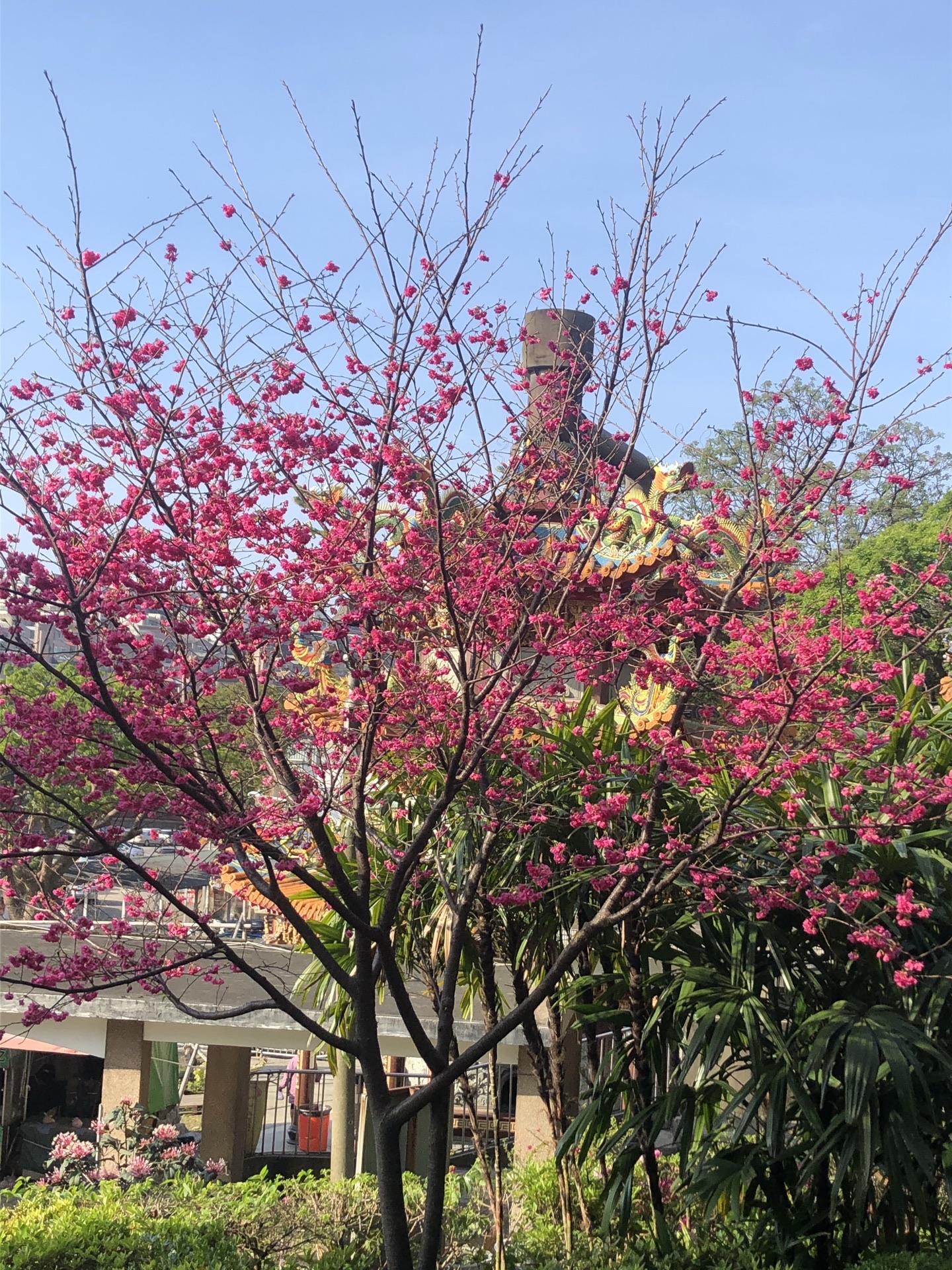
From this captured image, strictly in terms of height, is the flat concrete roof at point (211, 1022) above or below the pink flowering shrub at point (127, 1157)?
above

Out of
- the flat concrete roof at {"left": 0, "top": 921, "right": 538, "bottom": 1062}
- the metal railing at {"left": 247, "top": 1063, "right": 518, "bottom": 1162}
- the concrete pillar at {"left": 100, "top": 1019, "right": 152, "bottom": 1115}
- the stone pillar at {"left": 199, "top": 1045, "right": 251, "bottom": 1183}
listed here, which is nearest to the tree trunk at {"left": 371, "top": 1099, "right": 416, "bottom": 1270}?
the flat concrete roof at {"left": 0, "top": 921, "right": 538, "bottom": 1062}

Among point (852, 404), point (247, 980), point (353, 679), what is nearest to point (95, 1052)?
point (247, 980)

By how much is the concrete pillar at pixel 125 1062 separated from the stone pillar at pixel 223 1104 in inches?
53.1

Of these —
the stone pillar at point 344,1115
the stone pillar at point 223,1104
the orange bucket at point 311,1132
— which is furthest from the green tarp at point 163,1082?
the stone pillar at point 344,1115

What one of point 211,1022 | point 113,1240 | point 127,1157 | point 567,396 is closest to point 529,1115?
point 211,1022

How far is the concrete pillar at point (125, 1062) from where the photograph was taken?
943 centimetres

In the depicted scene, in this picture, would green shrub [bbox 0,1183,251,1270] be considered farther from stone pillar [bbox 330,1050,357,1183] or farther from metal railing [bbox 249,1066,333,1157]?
metal railing [bbox 249,1066,333,1157]

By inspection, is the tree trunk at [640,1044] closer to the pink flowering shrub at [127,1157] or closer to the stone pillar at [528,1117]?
the pink flowering shrub at [127,1157]

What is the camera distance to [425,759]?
6.12 metres

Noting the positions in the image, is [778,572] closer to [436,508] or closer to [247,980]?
[436,508]

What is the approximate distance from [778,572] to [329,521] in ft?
7.41

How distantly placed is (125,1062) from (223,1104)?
5.79 feet

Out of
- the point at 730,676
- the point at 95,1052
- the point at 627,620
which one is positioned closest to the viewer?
the point at 627,620

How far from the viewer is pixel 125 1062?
31.0ft
